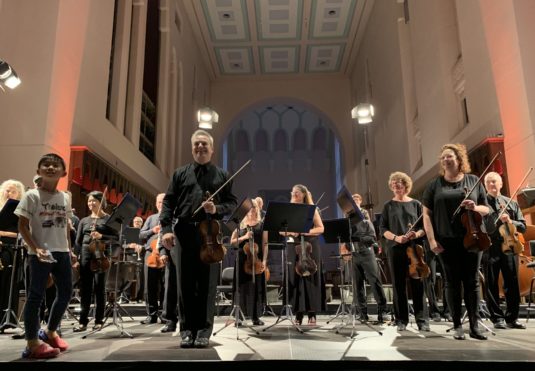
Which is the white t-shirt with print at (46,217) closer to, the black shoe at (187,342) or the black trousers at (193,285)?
the black trousers at (193,285)

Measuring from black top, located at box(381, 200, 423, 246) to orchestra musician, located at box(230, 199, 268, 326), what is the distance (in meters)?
1.31

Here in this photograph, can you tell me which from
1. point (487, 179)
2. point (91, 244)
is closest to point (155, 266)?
point (91, 244)

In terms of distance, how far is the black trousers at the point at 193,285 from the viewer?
3.32 m

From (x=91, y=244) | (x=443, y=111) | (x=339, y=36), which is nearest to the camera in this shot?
(x=91, y=244)

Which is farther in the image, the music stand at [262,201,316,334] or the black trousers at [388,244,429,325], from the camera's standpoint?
the black trousers at [388,244,429,325]

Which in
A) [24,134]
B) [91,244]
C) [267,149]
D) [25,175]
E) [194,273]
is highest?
[267,149]

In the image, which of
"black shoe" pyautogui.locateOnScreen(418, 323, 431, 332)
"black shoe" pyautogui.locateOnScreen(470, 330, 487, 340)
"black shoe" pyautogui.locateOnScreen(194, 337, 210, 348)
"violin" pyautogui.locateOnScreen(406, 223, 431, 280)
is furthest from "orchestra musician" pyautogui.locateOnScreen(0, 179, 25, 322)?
"black shoe" pyautogui.locateOnScreen(470, 330, 487, 340)

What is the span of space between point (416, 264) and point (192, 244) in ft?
7.21

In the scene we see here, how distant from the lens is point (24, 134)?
6.23 m

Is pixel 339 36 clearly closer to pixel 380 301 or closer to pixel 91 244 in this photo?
pixel 380 301

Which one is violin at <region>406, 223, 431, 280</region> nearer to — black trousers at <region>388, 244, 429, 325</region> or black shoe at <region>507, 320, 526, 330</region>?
black trousers at <region>388, 244, 429, 325</region>

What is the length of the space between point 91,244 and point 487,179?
406cm

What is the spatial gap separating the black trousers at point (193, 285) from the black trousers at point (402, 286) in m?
1.84

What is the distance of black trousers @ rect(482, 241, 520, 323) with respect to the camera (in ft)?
14.6
